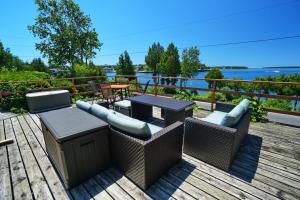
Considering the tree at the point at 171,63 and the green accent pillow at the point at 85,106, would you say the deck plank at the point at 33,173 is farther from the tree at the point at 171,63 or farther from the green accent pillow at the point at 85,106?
the tree at the point at 171,63

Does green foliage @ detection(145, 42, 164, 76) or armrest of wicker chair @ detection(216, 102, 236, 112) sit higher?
green foliage @ detection(145, 42, 164, 76)

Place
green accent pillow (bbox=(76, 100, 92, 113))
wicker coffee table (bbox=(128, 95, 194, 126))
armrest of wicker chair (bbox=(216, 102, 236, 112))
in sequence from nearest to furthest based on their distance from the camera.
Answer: green accent pillow (bbox=(76, 100, 92, 113)) → wicker coffee table (bbox=(128, 95, 194, 126)) → armrest of wicker chair (bbox=(216, 102, 236, 112))

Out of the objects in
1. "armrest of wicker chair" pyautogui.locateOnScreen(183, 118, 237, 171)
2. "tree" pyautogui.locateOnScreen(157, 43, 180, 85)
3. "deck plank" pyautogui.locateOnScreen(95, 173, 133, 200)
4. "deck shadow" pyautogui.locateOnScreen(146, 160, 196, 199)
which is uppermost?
"tree" pyautogui.locateOnScreen(157, 43, 180, 85)

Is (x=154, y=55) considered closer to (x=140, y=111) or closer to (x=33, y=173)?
(x=140, y=111)

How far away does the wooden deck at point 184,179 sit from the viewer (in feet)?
5.31

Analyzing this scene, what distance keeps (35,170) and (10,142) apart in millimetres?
1229

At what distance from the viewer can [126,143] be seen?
1.74 m

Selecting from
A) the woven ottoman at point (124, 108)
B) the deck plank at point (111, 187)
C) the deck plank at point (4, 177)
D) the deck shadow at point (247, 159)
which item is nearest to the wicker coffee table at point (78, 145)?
the deck plank at point (111, 187)

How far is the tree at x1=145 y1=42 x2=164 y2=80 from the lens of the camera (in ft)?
133

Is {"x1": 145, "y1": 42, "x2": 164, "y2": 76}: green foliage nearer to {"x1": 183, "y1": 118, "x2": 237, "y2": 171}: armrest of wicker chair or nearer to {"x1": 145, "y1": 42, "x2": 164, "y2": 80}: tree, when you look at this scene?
{"x1": 145, "y1": 42, "x2": 164, "y2": 80}: tree

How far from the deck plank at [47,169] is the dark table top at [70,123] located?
2.13 feet

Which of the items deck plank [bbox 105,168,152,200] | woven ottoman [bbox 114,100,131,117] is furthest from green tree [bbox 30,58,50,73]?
deck plank [bbox 105,168,152,200]

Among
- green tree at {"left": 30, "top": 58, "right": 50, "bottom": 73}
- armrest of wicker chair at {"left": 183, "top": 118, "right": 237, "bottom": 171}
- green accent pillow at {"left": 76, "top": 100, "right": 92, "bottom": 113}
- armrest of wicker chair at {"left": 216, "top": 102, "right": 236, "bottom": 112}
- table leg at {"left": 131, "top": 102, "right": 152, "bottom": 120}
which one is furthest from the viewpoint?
green tree at {"left": 30, "top": 58, "right": 50, "bottom": 73}

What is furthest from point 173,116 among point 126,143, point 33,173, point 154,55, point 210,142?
point 154,55
